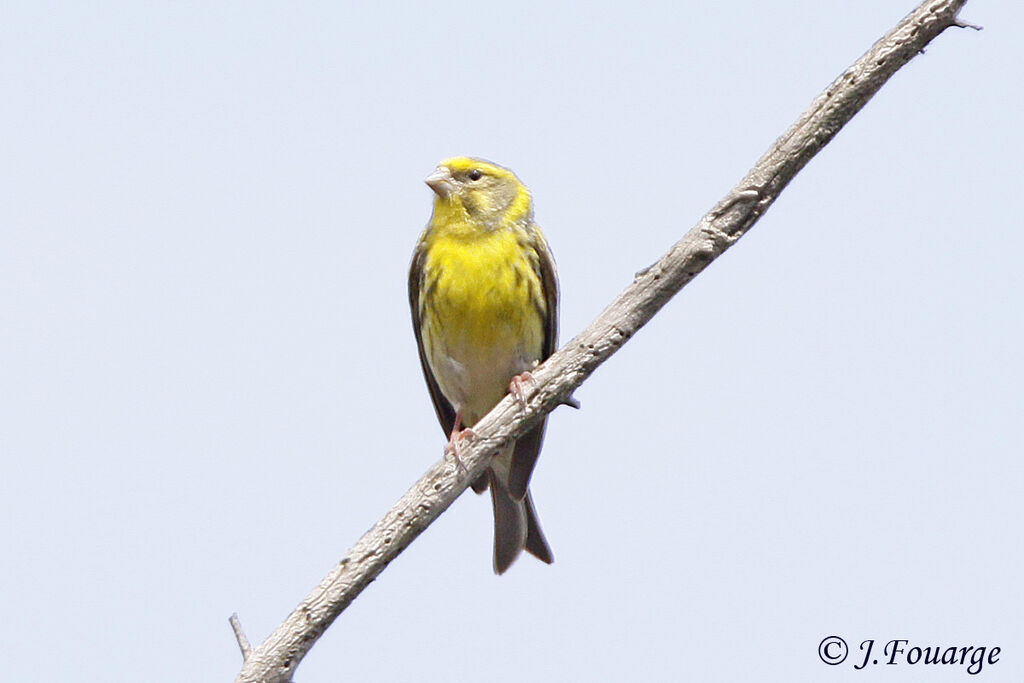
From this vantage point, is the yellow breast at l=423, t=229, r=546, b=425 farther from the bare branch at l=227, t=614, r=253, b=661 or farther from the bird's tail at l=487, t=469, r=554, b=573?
the bare branch at l=227, t=614, r=253, b=661

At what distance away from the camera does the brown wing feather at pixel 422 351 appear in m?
6.34

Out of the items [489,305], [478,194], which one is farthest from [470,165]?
[489,305]

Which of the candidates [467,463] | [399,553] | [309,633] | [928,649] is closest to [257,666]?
[309,633]

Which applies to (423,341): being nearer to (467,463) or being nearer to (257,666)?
(467,463)

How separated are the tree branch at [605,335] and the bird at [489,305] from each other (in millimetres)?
942

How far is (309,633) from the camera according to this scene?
468 centimetres

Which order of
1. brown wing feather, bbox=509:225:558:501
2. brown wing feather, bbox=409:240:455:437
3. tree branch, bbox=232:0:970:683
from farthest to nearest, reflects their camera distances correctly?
brown wing feather, bbox=409:240:455:437
brown wing feather, bbox=509:225:558:501
tree branch, bbox=232:0:970:683

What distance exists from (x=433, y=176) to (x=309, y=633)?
8.38 ft

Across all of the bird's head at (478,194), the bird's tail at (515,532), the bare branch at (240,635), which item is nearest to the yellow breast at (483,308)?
the bird's head at (478,194)

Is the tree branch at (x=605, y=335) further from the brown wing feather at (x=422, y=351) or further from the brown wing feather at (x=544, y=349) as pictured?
the brown wing feather at (x=422, y=351)

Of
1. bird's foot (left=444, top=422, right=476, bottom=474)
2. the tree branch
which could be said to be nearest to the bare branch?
the tree branch

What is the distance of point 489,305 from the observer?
600 cm

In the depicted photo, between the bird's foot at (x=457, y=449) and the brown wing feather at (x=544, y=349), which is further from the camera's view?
the brown wing feather at (x=544, y=349)

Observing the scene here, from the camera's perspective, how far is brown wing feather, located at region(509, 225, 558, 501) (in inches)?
245
